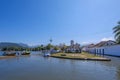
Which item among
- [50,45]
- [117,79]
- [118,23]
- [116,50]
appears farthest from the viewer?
[50,45]

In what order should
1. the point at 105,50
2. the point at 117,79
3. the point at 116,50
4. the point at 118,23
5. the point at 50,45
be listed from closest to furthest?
the point at 117,79
the point at 118,23
the point at 116,50
the point at 105,50
the point at 50,45

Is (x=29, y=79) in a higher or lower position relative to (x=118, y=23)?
lower

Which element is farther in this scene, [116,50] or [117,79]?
[116,50]

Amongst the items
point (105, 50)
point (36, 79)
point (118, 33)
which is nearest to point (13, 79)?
point (36, 79)

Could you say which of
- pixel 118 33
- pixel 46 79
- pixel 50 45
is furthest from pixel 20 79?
pixel 50 45

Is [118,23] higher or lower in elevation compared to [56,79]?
higher

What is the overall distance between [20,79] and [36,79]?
5.05ft

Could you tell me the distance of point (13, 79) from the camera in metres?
16.5

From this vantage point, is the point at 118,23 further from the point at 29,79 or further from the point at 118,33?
A: the point at 29,79

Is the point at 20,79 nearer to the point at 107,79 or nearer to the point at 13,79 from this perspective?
the point at 13,79

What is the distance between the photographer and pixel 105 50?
2601 inches

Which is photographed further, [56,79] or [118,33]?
[118,33]

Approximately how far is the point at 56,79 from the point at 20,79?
3472 mm

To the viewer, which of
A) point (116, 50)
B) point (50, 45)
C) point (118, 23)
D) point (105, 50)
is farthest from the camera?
point (50, 45)
